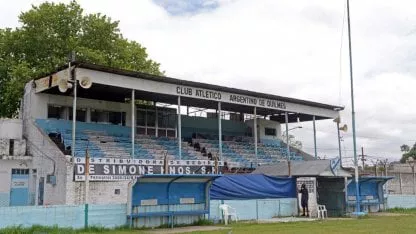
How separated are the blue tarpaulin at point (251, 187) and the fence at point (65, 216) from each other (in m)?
6.58

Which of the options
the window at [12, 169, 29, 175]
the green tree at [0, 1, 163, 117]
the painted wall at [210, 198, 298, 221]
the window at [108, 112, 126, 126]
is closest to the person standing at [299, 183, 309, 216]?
the painted wall at [210, 198, 298, 221]

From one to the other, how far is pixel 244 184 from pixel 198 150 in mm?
12846

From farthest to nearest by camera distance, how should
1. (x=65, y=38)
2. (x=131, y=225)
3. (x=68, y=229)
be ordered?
(x=65, y=38), (x=131, y=225), (x=68, y=229)

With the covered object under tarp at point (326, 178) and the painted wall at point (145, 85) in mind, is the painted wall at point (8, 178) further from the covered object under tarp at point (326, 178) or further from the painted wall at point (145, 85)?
the covered object under tarp at point (326, 178)

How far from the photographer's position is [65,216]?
19.2m

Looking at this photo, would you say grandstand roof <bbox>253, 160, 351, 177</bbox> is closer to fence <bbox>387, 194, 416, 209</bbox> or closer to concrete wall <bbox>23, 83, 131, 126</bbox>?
fence <bbox>387, 194, 416, 209</bbox>

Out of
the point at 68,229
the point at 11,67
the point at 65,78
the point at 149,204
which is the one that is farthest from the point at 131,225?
the point at 11,67

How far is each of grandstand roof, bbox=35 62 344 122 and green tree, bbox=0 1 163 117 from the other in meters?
6.22

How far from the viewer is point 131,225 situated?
21.3 meters

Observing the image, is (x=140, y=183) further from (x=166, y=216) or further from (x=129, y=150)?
(x=129, y=150)

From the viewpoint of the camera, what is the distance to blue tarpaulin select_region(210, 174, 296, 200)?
87.4ft

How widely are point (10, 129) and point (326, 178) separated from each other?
19.8m

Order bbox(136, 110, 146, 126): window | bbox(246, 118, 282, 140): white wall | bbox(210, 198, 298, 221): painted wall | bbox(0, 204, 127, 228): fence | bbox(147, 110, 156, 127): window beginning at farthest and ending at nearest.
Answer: bbox(246, 118, 282, 140): white wall → bbox(147, 110, 156, 127): window → bbox(136, 110, 146, 126): window → bbox(210, 198, 298, 221): painted wall → bbox(0, 204, 127, 228): fence

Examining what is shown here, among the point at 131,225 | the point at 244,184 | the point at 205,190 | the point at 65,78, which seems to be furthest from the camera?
the point at 65,78
